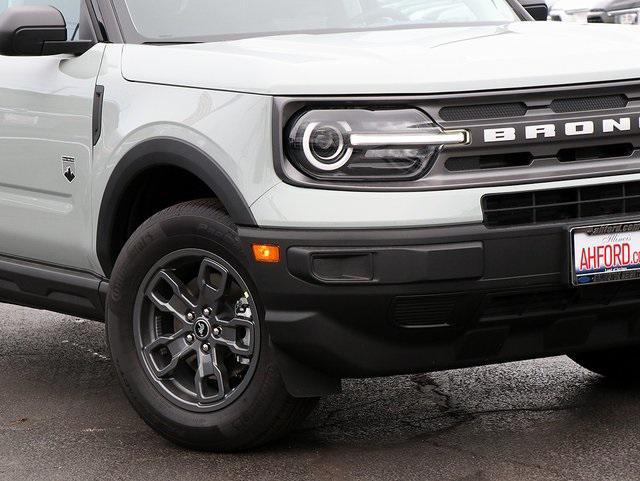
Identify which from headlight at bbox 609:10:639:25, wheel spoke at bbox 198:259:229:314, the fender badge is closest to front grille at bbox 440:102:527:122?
wheel spoke at bbox 198:259:229:314

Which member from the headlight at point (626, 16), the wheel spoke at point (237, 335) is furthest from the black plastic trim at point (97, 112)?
the headlight at point (626, 16)

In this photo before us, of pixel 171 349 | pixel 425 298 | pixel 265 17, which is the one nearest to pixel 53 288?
pixel 171 349

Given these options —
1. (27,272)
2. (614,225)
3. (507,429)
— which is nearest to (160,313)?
(27,272)

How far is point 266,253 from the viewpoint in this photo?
13.2 ft

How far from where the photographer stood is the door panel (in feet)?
15.6

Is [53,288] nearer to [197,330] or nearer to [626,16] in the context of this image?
[197,330]

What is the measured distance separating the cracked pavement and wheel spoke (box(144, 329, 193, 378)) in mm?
256

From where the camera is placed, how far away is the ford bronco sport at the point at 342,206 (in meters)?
3.91

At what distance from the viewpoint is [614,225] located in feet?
13.0

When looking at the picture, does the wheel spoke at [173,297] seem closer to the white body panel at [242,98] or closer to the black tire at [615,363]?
the white body panel at [242,98]

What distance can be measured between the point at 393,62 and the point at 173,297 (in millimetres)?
1067

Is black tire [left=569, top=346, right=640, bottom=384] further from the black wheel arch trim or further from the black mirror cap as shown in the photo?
the black mirror cap

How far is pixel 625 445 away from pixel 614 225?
82 centimetres

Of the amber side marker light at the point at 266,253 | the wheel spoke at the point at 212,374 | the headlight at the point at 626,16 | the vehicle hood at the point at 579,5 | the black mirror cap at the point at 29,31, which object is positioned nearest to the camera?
the amber side marker light at the point at 266,253
